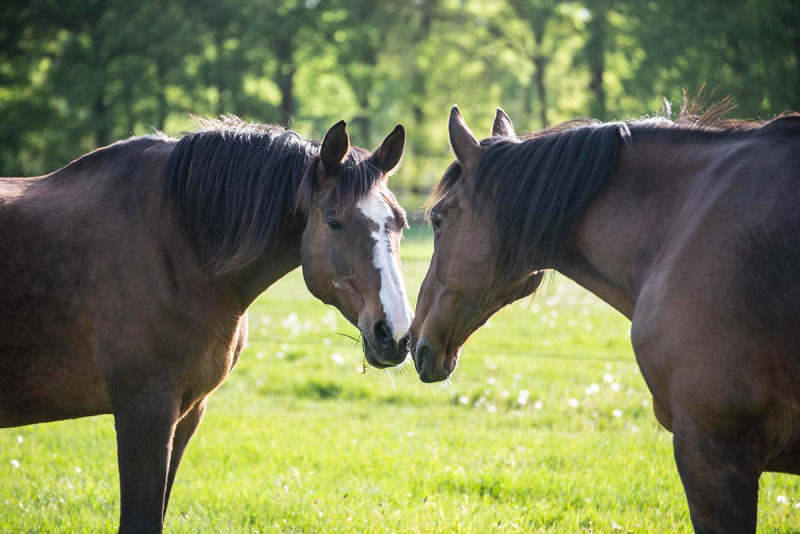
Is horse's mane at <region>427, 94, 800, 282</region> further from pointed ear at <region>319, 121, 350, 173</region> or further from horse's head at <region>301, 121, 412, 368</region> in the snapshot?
pointed ear at <region>319, 121, 350, 173</region>

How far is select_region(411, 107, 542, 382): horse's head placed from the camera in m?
3.34

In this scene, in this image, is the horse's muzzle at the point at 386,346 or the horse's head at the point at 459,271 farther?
the horse's muzzle at the point at 386,346

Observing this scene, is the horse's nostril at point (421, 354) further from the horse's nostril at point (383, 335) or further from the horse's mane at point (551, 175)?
the horse's mane at point (551, 175)

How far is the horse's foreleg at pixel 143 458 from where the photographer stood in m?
3.35

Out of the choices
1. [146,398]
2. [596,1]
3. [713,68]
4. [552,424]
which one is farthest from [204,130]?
[596,1]

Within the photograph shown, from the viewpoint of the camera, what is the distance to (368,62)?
39.7 metres

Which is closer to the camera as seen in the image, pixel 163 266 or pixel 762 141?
pixel 762 141

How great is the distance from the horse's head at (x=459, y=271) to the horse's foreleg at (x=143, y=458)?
1.18 meters

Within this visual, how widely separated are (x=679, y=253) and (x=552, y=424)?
3814mm

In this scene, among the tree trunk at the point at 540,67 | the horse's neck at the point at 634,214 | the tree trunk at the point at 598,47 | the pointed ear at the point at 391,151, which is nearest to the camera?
the horse's neck at the point at 634,214

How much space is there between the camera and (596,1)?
29906 millimetres

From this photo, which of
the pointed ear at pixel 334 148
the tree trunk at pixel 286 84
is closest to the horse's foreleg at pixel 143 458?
the pointed ear at pixel 334 148

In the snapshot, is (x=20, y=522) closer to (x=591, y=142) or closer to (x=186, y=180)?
(x=186, y=180)

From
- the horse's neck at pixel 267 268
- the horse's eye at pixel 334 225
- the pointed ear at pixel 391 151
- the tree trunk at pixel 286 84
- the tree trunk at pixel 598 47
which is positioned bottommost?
the tree trunk at pixel 286 84
